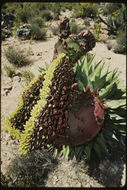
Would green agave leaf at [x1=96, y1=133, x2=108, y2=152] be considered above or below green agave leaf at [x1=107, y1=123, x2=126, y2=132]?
below

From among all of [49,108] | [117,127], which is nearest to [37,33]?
[117,127]

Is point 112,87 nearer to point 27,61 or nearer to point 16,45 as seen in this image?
point 27,61

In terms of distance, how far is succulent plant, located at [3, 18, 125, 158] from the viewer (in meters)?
1.54

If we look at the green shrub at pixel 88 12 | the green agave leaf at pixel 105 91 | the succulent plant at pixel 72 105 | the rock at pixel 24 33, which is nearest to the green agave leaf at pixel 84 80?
the succulent plant at pixel 72 105

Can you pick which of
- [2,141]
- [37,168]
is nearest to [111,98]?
[37,168]

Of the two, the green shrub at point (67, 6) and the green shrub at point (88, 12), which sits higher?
the green shrub at point (67, 6)

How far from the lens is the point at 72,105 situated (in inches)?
75.1

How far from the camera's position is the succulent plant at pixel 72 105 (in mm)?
1543

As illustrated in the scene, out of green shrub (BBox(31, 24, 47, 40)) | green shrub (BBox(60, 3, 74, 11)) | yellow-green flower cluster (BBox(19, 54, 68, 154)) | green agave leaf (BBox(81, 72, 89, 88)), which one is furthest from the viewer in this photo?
green shrub (BBox(60, 3, 74, 11))

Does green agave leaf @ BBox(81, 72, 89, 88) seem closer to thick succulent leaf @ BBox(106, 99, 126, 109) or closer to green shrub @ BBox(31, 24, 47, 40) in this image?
thick succulent leaf @ BBox(106, 99, 126, 109)

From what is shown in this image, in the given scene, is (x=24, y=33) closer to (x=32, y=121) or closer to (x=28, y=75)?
(x=28, y=75)

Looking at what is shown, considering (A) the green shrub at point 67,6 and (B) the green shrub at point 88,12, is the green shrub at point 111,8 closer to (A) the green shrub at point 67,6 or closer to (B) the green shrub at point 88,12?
(B) the green shrub at point 88,12

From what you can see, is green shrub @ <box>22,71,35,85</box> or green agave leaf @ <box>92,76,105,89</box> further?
green shrub @ <box>22,71,35,85</box>

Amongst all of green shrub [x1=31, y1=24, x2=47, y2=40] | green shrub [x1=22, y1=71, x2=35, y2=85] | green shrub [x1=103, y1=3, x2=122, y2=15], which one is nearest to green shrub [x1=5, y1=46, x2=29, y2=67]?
green shrub [x1=22, y1=71, x2=35, y2=85]
